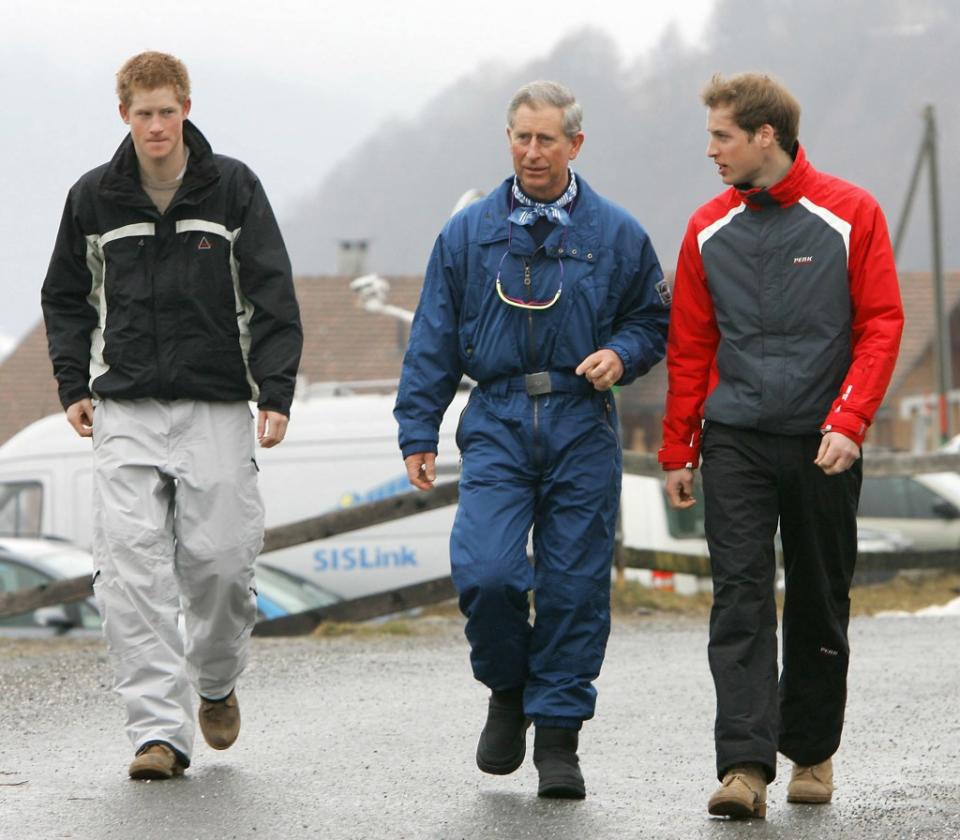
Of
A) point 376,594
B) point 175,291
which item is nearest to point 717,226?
point 175,291

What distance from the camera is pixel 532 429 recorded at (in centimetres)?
589

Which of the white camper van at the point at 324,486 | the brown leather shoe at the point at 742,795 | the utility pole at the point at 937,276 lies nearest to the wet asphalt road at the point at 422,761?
the brown leather shoe at the point at 742,795

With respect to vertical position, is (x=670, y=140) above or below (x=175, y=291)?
below

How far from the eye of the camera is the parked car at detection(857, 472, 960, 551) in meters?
18.4

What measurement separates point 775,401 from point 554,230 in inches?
33.1

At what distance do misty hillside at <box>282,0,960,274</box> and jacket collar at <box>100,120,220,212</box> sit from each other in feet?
487

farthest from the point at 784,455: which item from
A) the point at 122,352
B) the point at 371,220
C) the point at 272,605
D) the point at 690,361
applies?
the point at 371,220

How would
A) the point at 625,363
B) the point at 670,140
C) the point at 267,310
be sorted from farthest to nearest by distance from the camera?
1. the point at 670,140
2. the point at 267,310
3. the point at 625,363

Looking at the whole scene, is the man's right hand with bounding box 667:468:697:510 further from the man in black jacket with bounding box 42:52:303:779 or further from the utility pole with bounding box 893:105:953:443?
the utility pole with bounding box 893:105:953:443

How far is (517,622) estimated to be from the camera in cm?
592

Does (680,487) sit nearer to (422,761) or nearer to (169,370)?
(422,761)

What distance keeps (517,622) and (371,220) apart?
168297 mm

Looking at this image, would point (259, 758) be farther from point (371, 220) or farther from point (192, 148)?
point (371, 220)

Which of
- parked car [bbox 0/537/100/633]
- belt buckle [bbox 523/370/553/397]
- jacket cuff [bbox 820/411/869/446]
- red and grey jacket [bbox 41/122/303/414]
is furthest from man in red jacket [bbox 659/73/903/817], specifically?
parked car [bbox 0/537/100/633]
